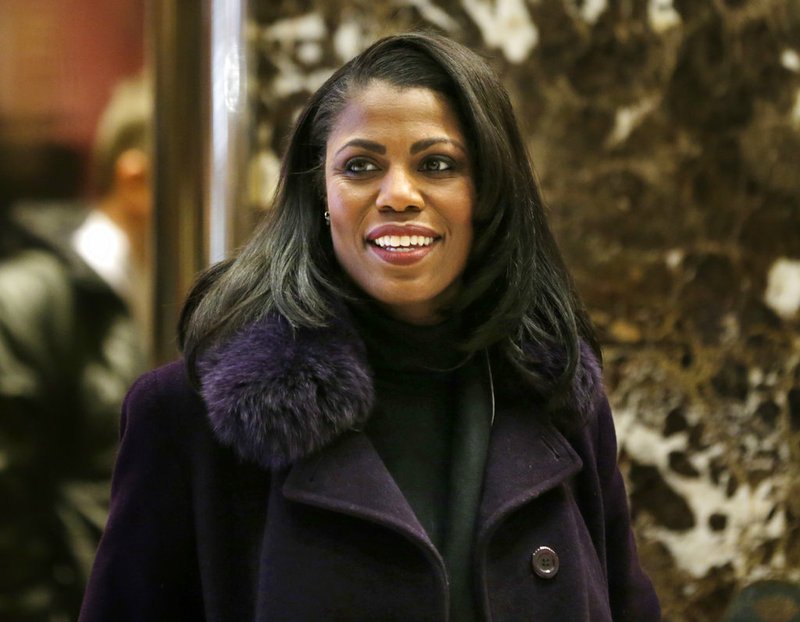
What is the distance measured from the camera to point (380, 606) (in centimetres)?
154

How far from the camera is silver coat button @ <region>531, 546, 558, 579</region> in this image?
5.48ft

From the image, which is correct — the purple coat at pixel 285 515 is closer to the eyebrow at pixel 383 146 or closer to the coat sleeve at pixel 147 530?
the coat sleeve at pixel 147 530

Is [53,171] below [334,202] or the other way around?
the other way around

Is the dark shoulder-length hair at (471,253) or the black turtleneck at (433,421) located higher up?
the dark shoulder-length hair at (471,253)

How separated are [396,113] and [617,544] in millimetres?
896

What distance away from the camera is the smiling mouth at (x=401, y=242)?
5.33 ft

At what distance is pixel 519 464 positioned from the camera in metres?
1.71

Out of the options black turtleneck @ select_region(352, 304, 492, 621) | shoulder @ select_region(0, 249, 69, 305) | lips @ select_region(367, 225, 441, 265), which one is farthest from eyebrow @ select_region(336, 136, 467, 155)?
shoulder @ select_region(0, 249, 69, 305)

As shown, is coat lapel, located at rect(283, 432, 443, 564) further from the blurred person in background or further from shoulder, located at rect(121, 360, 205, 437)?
the blurred person in background

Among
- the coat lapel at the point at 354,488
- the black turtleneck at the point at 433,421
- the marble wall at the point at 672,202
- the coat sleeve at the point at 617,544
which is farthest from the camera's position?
the marble wall at the point at 672,202

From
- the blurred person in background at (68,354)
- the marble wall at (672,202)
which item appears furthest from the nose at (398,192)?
the blurred person in background at (68,354)

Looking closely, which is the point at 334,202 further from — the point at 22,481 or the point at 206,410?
the point at 22,481

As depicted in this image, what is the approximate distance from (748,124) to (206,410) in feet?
5.92

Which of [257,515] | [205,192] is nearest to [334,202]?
[257,515]
